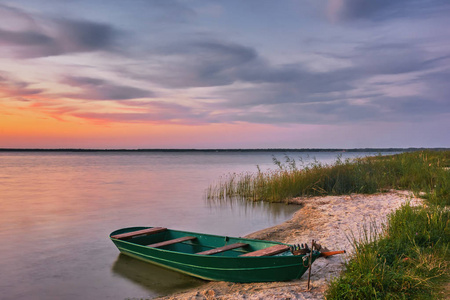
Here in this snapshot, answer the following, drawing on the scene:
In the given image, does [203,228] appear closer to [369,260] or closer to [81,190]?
[369,260]

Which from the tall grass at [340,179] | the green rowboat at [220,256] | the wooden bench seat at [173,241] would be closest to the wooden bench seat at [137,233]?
the green rowboat at [220,256]

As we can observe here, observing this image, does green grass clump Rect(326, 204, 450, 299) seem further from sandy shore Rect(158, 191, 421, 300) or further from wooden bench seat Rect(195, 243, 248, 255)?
wooden bench seat Rect(195, 243, 248, 255)

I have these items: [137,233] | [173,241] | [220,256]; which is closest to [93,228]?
[137,233]

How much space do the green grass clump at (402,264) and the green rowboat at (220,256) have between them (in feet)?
2.91

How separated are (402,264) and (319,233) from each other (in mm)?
4088

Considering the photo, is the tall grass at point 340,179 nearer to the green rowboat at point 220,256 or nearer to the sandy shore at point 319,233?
the sandy shore at point 319,233

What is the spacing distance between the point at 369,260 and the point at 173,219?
1117 cm

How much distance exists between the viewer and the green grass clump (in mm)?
5047

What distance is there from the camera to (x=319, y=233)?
993cm

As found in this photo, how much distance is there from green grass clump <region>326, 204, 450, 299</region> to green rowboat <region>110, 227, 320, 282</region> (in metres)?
0.89

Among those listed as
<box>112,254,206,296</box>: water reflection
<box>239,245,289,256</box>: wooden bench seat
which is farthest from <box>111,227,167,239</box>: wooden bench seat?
<box>239,245,289,256</box>: wooden bench seat

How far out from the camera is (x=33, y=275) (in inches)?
350

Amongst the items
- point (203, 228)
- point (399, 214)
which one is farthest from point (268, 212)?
point (399, 214)

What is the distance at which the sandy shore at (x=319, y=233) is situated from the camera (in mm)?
6051
